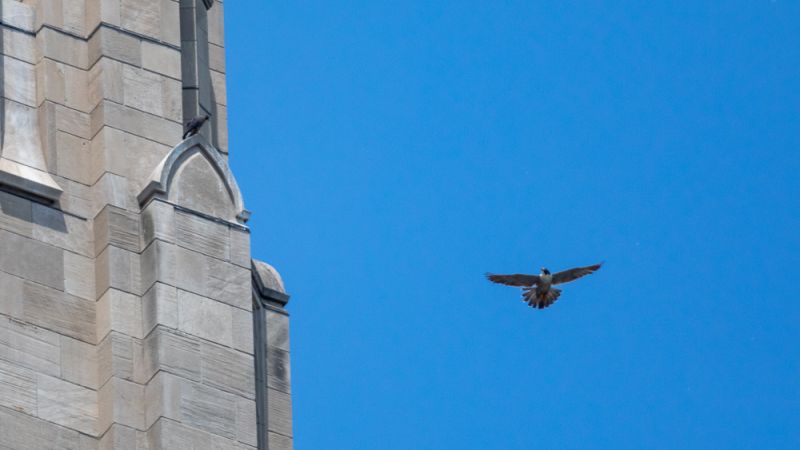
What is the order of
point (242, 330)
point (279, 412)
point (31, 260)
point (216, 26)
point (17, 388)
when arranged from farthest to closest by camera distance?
1. point (216, 26)
2. point (279, 412)
3. point (242, 330)
4. point (31, 260)
5. point (17, 388)

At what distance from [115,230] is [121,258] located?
0.36 meters

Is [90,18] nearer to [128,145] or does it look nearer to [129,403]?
[128,145]

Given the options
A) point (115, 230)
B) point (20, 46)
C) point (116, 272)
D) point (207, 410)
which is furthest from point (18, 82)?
point (207, 410)

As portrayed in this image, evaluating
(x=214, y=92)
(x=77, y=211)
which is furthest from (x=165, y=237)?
(x=214, y=92)

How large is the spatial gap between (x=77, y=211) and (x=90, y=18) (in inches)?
105

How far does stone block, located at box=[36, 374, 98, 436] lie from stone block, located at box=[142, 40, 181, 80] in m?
4.46

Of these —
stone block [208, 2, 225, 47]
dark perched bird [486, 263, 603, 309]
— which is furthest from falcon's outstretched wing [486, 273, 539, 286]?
stone block [208, 2, 225, 47]

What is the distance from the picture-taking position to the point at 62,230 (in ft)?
119

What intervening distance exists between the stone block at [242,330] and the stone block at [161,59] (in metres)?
3.26

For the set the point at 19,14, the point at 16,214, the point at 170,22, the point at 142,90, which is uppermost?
the point at 170,22

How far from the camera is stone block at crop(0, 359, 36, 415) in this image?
113 feet

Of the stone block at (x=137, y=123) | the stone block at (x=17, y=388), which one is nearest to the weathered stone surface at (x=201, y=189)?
the stone block at (x=137, y=123)

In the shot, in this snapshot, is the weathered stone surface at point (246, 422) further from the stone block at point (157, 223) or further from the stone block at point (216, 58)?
the stone block at point (216, 58)

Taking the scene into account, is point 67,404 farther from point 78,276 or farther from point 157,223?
point 157,223
